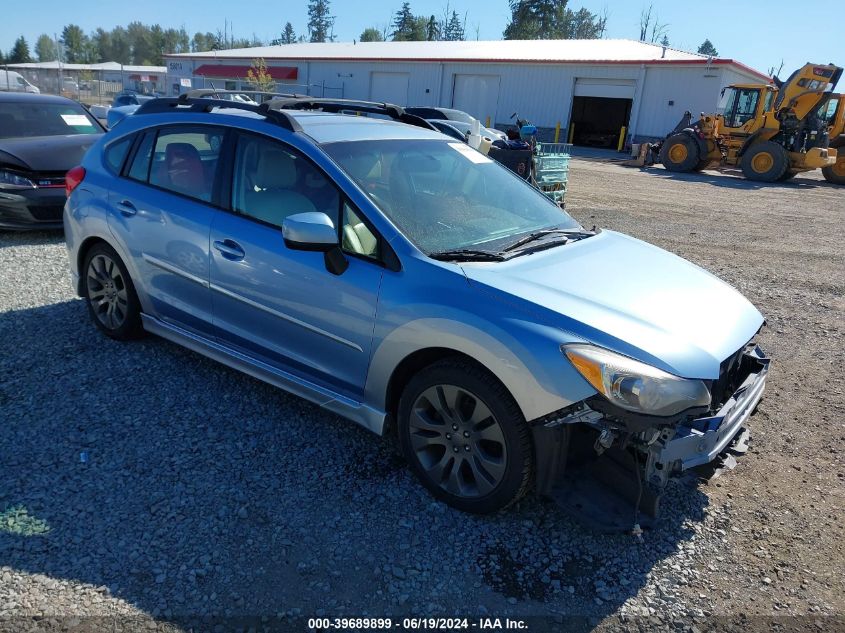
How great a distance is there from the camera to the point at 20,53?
106m

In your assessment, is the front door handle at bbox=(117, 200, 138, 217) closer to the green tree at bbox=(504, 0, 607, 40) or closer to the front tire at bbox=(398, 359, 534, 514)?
the front tire at bbox=(398, 359, 534, 514)

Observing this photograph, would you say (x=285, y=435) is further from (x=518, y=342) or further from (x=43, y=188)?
(x=43, y=188)

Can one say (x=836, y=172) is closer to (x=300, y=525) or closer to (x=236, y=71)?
(x=300, y=525)

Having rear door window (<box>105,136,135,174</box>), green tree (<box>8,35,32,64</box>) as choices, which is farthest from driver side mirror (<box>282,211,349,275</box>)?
green tree (<box>8,35,32,64</box>)

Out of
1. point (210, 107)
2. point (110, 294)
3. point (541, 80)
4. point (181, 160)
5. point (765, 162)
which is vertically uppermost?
point (541, 80)

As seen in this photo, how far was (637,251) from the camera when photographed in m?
3.79

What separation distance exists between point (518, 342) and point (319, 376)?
1.24 metres

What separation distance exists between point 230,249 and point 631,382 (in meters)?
2.33

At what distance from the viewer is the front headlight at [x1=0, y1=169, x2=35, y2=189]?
24.0ft

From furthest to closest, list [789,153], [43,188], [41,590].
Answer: [789,153] → [43,188] → [41,590]

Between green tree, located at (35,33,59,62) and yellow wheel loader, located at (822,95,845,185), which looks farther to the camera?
green tree, located at (35,33,59,62)

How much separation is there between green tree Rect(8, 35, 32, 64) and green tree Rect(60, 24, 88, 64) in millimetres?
20227

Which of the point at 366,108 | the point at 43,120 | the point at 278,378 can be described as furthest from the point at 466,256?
the point at 43,120

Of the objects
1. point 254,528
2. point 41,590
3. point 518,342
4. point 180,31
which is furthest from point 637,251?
point 180,31
